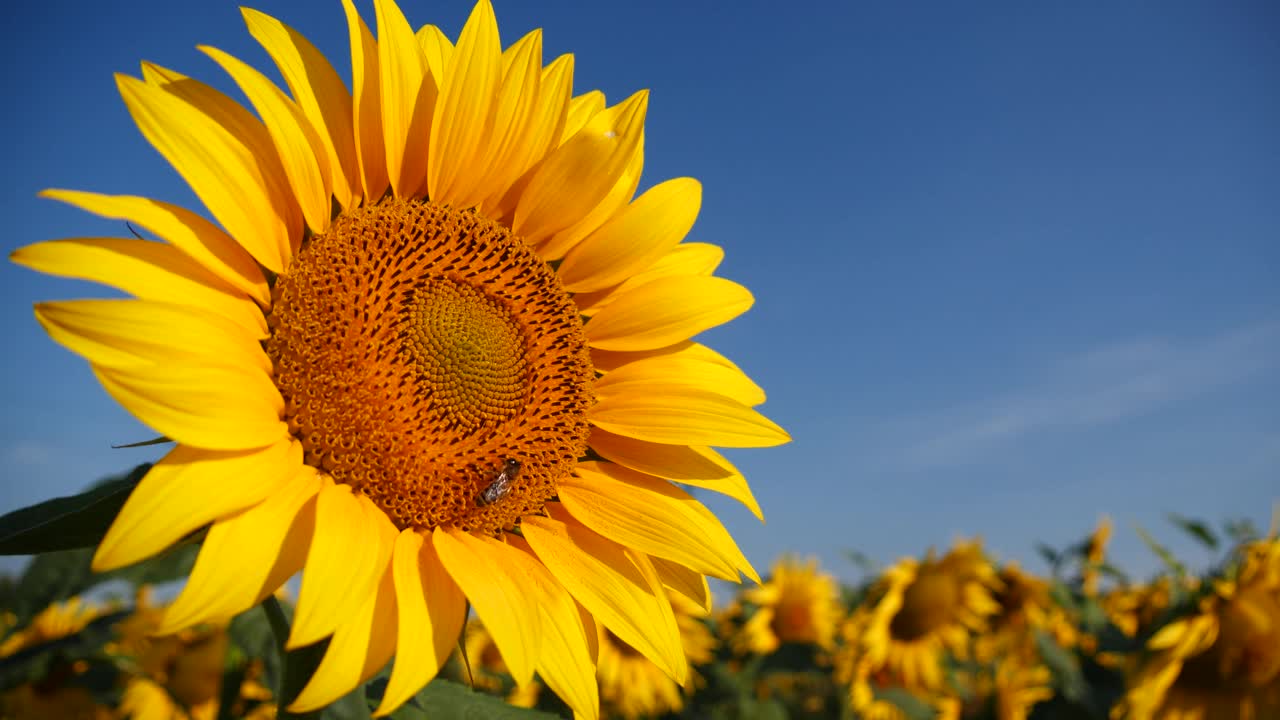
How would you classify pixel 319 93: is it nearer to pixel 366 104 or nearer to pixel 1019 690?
pixel 366 104

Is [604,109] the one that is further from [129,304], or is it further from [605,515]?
[129,304]

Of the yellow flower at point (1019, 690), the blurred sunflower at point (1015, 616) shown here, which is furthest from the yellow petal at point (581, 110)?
the blurred sunflower at point (1015, 616)

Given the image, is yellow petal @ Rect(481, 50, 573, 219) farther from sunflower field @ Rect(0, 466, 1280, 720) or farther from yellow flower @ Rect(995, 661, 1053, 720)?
yellow flower @ Rect(995, 661, 1053, 720)

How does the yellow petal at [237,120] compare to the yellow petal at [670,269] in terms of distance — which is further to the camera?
the yellow petal at [670,269]

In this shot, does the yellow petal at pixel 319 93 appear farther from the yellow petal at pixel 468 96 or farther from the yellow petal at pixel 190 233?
the yellow petal at pixel 190 233

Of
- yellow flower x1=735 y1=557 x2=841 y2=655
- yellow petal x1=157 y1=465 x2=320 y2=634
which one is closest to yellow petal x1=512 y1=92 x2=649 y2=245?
yellow petal x1=157 y1=465 x2=320 y2=634


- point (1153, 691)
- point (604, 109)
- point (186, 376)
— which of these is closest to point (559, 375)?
point (604, 109)
